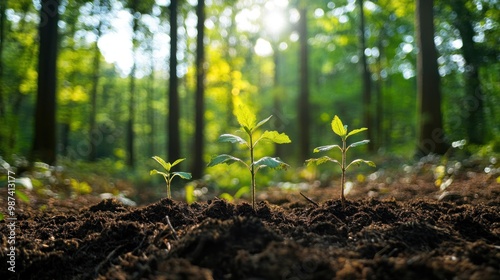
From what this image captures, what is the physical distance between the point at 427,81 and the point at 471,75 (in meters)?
5.77

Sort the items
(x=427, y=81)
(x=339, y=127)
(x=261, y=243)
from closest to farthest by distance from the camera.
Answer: (x=261, y=243), (x=339, y=127), (x=427, y=81)

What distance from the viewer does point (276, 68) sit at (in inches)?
799

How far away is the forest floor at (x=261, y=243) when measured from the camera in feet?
4.49

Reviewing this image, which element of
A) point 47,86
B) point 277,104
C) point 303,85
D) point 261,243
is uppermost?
point 303,85

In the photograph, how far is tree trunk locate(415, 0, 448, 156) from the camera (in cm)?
819

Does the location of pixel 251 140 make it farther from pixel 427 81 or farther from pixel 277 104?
pixel 277 104

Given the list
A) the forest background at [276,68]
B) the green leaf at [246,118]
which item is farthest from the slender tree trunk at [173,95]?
the green leaf at [246,118]

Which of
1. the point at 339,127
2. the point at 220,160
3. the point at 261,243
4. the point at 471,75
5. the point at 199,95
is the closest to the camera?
the point at 261,243

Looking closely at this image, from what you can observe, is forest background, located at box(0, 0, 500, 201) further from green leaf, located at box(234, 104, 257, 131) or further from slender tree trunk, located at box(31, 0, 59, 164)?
green leaf, located at box(234, 104, 257, 131)

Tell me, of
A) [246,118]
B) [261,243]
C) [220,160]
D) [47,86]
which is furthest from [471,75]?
[261,243]

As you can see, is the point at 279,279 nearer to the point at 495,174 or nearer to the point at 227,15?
the point at 495,174

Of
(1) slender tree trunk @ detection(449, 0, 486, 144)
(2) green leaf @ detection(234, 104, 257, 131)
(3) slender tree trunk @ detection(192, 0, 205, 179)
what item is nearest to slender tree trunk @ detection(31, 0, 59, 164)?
(3) slender tree trunk @ detection(192, 0, 205, 179)

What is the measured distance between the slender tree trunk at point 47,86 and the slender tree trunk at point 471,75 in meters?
11.5

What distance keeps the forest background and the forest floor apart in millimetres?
5450
